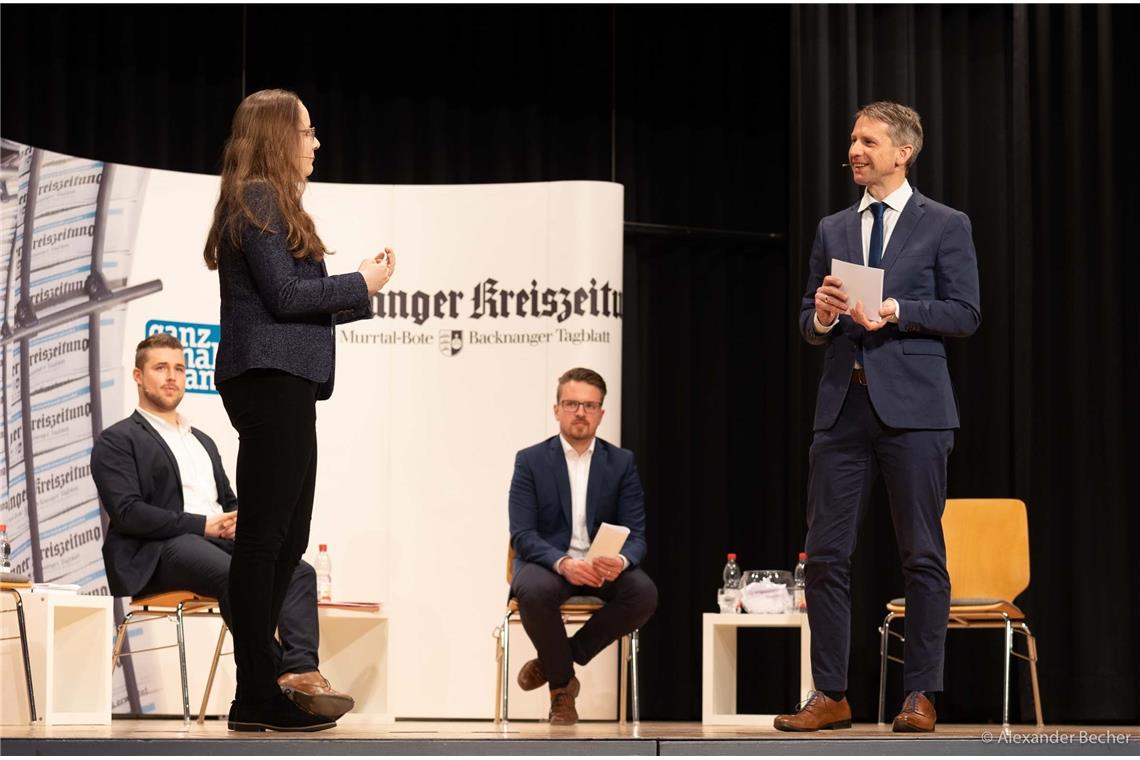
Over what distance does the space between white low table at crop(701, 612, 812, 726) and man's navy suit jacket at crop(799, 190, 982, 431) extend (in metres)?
1.53

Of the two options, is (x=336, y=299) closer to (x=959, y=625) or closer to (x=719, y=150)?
(x=959, y=625)

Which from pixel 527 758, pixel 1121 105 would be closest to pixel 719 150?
pixel 1121 105

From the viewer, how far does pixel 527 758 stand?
9.30ft

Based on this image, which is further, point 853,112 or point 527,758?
point 853,112

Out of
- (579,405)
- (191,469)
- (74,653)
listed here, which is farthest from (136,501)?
(579,405)

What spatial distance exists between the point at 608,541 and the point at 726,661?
0.86m

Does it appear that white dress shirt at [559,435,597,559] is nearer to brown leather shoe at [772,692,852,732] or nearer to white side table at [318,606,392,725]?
white side table at [318,606,392,725]

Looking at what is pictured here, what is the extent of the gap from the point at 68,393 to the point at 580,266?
2.10 m

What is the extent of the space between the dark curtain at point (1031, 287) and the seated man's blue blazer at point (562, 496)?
42.1 inches

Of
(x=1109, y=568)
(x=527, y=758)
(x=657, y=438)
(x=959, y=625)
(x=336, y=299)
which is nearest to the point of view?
(x=527, y=758)

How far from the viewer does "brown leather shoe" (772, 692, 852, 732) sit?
11.5ft

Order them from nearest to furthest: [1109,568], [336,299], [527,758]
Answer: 1. [527,758]
2. [336,299]
3. [1109,568]

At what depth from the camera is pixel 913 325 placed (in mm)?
3531

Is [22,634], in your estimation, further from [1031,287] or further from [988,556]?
[1031,287]
